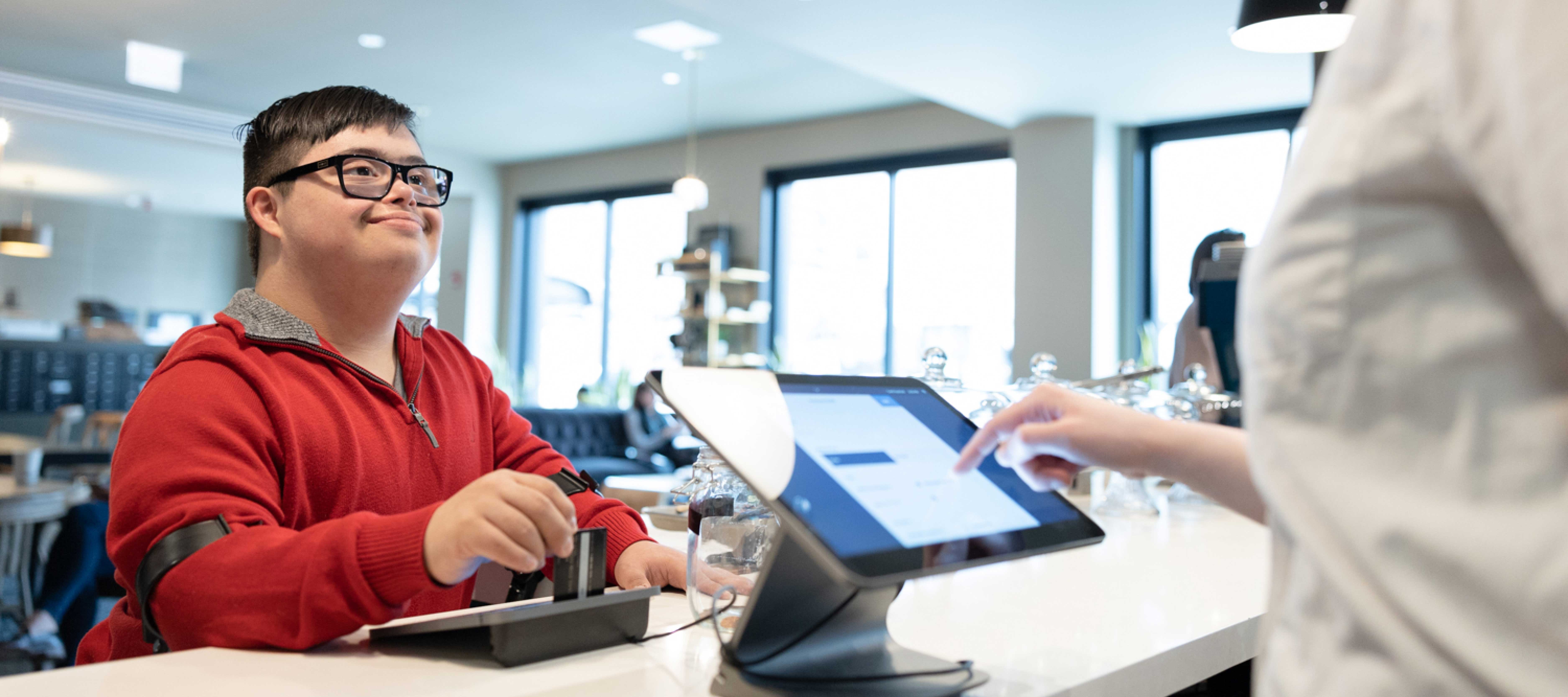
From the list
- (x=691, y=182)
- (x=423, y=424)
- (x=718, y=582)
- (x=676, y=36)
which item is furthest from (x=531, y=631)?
(x=691, y=182)

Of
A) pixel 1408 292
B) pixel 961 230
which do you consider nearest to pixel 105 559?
pixel 1408 292

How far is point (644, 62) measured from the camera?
21.1 ft

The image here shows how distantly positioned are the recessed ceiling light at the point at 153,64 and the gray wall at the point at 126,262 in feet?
17.2

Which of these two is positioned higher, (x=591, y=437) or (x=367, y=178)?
(x=367, y=178)

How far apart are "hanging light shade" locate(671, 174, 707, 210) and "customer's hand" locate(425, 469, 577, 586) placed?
561cm

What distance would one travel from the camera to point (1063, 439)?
722 mm

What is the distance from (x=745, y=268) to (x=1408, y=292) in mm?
7791

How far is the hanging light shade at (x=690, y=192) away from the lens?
6.40 meters

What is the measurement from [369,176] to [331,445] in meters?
A: 0.32

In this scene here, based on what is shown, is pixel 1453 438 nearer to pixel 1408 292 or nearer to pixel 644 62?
pixel 1408 292

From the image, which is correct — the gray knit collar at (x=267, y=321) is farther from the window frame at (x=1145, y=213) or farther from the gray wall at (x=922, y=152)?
the window frame at (x=1145, y=213)

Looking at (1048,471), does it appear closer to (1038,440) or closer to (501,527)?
(1038,440)

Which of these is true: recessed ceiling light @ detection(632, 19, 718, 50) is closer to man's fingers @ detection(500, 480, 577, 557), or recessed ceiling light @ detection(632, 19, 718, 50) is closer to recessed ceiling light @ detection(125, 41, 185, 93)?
recessed ceiling light @ detection(125, 41, 185, 93)

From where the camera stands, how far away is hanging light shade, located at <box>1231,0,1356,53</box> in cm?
258
